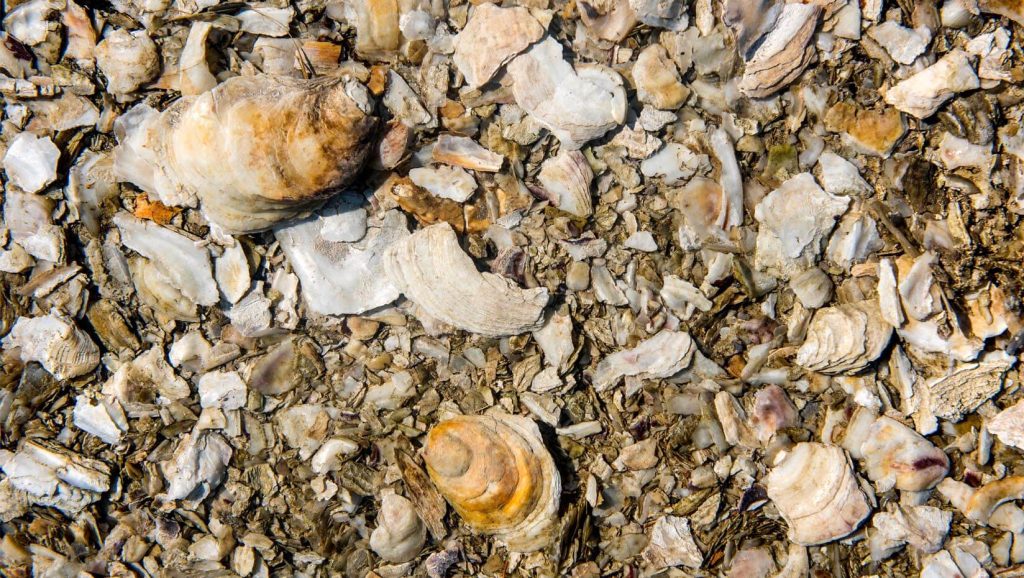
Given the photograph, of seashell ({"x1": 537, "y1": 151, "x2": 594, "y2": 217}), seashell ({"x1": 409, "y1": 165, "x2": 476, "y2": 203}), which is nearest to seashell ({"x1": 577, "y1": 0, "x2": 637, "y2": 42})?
seashell ({"x1": 537, "y1": 151, "x2": 594, "y2": 217})

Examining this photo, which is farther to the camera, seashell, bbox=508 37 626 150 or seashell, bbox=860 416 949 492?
seashell, bbox=860 416 949 492

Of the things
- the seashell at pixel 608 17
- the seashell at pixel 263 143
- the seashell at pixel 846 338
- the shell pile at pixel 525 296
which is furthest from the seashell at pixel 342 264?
the seashell at pixel 846 338

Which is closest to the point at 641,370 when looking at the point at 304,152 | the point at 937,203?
the point at 937,203

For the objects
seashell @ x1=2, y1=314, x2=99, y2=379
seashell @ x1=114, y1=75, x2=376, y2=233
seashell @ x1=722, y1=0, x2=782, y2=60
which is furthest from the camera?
seashell @ x1=2, y1=314, x2=99, y2=379

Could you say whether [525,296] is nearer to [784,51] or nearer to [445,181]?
[445,181]

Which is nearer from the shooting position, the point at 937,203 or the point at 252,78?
the point at 252,78

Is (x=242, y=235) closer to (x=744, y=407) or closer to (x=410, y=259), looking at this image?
(x=410, y=259)

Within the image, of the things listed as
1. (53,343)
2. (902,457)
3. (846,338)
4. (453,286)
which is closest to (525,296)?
(453,286)

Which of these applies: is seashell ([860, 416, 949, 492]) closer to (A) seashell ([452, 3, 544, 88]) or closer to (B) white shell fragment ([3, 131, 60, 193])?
(A) seashell ([452, 3, 544, 88])
